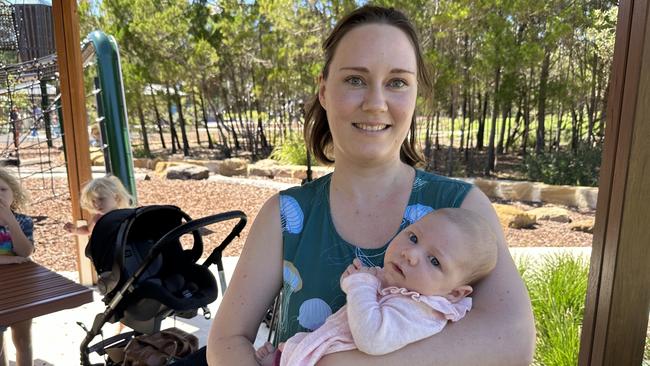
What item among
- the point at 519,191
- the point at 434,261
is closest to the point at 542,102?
the point at 519,191

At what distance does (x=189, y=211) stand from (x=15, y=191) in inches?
175

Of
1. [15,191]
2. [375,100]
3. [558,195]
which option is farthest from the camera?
[558,195]

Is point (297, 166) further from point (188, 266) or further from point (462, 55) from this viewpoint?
point (188, 266)

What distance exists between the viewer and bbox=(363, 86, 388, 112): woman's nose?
1.18 meters

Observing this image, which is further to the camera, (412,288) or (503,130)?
(503,130)

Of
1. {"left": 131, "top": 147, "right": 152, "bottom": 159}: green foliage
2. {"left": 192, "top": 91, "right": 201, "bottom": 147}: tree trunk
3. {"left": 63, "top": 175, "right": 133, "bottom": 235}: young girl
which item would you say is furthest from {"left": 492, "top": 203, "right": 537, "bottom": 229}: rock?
{"left": 131, "top": 147, "right": 152, "bottom": 159}: green foliage

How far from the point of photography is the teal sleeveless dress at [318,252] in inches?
48.2

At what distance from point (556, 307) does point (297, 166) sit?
662 centimetres

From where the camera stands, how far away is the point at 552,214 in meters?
6.71

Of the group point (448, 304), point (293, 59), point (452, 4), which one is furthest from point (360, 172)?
point (293, 59)

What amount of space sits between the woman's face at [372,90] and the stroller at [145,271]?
3.85 feet

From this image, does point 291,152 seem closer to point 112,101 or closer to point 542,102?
point 542,102

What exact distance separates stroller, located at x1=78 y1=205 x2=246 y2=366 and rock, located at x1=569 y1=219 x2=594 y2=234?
5211mm

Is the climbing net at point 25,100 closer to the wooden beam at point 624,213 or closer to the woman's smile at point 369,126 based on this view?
the woman's smile at point 369,126
